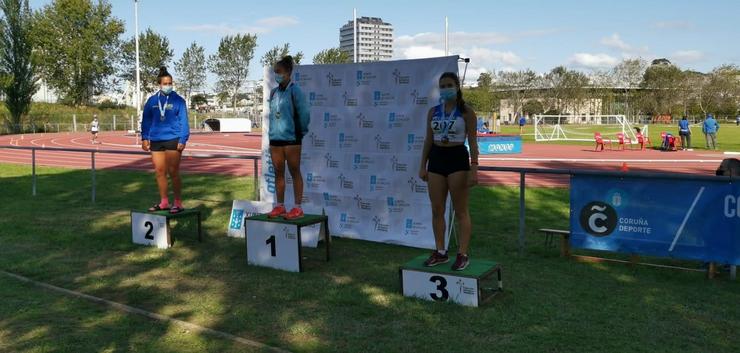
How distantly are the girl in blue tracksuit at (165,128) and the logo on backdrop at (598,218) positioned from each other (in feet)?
16.3

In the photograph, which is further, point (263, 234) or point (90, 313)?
point (263, 234)

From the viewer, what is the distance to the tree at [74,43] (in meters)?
74.7

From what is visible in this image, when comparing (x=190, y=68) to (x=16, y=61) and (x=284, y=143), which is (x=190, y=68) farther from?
(x=284, y=143)

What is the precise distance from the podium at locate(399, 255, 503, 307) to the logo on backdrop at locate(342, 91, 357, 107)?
3.28m

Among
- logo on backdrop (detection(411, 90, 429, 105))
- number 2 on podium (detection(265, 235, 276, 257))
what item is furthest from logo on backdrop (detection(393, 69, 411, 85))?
number 2 on podium (detection(265, 235, 276, 257))

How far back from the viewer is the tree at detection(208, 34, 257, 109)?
89419 mm

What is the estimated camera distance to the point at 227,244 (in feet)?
25.9

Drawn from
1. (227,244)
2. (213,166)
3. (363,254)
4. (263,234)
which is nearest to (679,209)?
(363,254)

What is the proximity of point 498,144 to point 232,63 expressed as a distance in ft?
230

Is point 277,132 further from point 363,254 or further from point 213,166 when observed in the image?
point 213,166

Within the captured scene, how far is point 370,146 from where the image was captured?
26.9ft

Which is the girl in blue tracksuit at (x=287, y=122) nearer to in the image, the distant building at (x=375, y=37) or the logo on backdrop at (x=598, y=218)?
the logo on backdrop at (x=598, y=218)

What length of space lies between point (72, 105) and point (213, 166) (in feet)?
221

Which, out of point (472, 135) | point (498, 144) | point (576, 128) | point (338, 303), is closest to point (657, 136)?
point (576, 128)
